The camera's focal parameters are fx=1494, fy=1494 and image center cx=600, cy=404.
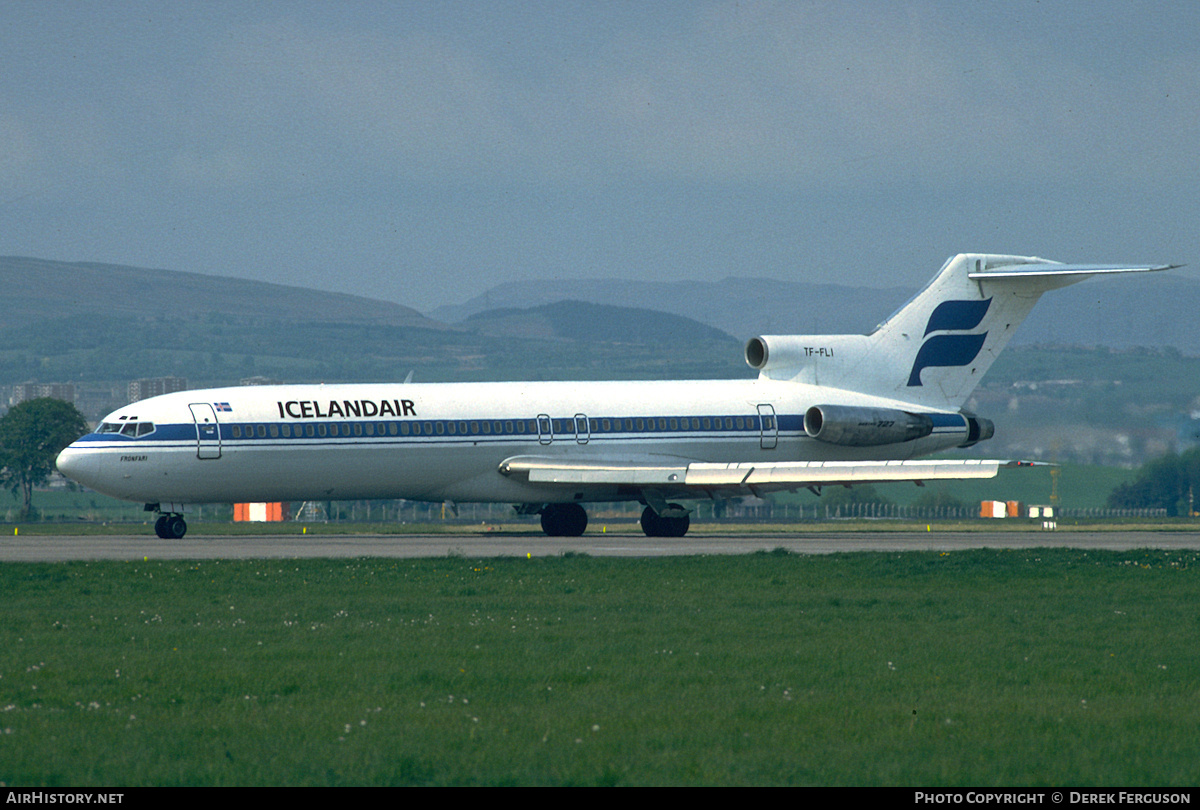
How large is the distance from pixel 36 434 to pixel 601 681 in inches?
3905

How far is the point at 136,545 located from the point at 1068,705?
28.6m

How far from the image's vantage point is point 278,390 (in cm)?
4128

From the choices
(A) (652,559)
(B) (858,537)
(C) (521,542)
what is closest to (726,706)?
(A) (652,559)

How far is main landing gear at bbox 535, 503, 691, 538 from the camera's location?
1735 inches

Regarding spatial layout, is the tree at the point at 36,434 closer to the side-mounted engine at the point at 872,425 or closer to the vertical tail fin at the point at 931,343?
the vertical tail fin at the point at 931,343

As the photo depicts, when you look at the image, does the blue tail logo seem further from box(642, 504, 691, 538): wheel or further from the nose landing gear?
the nose landing gear

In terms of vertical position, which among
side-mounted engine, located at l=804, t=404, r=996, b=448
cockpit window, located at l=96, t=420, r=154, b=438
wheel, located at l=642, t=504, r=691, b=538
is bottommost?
wheel, located at l=642, t=504, r=691, b=538

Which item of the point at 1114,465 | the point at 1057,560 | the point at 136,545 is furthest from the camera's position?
the point at 1114,465

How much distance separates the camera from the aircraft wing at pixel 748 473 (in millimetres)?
41406

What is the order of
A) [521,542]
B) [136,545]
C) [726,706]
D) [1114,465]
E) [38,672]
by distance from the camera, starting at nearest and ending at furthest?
[726,706]
[38,672]
[136,545]
[521,542]
[1114,465]

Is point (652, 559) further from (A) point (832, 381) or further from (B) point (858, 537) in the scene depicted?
(A) point (832, 381)

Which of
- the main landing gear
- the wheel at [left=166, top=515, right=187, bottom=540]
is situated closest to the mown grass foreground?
the wheel at [left=166, top=515, right=187, bottom=540]

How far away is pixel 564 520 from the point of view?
45281 millimetres

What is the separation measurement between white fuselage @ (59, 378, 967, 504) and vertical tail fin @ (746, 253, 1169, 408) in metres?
0.81
